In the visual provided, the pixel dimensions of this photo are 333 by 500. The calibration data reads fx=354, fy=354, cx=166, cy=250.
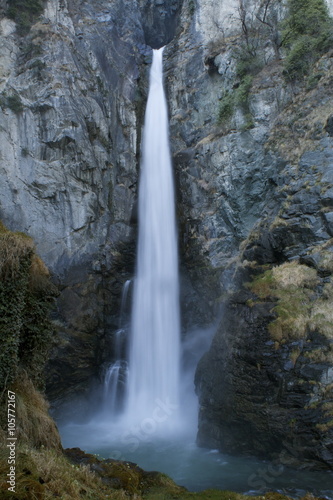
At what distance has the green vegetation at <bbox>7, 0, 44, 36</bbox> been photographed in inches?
920

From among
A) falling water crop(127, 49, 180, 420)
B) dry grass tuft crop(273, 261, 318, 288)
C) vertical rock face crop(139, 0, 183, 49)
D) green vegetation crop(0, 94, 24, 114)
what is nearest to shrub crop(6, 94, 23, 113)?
green vegetation crop(0, 94, 24, 114)

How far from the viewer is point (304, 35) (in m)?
20.0

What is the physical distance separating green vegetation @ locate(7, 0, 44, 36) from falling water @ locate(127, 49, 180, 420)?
9.51m

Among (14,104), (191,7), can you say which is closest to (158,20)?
Result: (191,7)

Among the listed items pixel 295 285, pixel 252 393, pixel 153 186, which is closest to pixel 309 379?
pixel 252 393

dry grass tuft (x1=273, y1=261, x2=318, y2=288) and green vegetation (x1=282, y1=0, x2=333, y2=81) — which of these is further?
green vegetation (x1=282, y1=0, x2=333, y2=81)

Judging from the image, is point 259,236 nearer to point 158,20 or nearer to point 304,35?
point 304,35

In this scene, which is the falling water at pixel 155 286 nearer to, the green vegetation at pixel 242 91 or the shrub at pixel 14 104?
the green vegetation at pixel 242 91

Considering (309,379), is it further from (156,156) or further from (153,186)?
(156,156)

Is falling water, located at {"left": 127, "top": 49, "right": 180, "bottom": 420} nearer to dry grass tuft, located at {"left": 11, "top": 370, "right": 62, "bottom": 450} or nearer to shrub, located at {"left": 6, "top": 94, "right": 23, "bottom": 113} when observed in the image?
shrub, located at {"left": 6, "top": 94, "right": 23, "bottom": 113}

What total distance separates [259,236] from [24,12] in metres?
22.0

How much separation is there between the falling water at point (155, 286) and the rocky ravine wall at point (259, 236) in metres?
1.04

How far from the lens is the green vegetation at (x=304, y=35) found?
63.1 ft

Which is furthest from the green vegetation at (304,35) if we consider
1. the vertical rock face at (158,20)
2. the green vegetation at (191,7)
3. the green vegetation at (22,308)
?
the green vegetation at (22,308)
